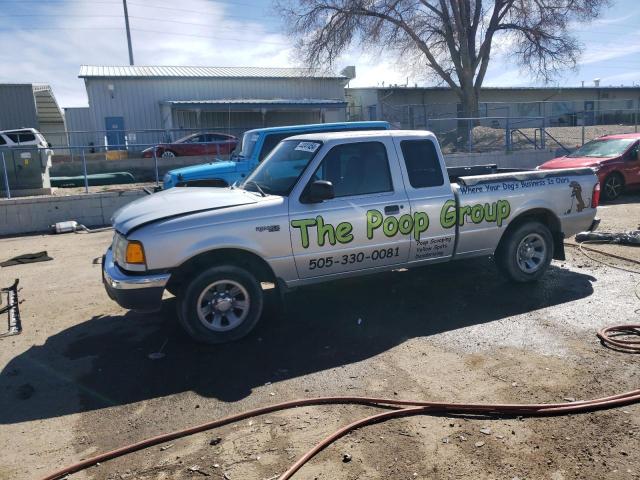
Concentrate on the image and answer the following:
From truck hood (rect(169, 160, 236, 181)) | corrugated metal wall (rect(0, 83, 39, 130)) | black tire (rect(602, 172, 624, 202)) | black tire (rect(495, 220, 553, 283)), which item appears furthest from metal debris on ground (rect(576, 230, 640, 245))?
corrugated metal wall (rect(0, 83, 39, 130))

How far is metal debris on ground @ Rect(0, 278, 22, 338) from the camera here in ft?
18.9

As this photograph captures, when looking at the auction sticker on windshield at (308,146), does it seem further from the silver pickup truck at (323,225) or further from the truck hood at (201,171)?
the truck hood at (201,171)

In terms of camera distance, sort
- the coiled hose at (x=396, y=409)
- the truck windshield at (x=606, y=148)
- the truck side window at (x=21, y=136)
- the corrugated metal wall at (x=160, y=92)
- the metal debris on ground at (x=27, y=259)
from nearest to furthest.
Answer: the coiled hose at (x=396, y=409), the metal debris on ground at (x=27, y=259), the truck windshield at (x=606, y=148), the truck side window at (x=21, y=136), the corrugated metal wall at (x=160, y=92)

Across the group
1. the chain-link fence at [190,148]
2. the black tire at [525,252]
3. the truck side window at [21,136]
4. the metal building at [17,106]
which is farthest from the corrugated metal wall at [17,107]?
the black tire at [525,252]

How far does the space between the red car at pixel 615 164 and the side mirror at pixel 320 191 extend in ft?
32.8

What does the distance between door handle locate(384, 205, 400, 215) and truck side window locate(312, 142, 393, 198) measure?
19cm

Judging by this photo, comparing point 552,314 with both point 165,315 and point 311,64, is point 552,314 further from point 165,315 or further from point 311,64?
point 311,64

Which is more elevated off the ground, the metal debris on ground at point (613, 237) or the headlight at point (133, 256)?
the headlight at point (133, 256)

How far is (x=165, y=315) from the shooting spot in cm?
610

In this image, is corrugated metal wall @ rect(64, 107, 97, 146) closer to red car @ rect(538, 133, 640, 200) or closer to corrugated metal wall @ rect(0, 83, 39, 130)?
corrugated metal wall @ rect(0, 83, 39, 130)

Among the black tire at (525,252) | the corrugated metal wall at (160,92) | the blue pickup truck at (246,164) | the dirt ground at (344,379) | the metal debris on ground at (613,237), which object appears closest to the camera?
the dirt ground at (344,379)

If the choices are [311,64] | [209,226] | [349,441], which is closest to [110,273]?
[209,226]

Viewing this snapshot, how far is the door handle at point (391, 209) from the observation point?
564 centimetres

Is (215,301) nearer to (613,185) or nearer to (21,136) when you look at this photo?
(613,185)
